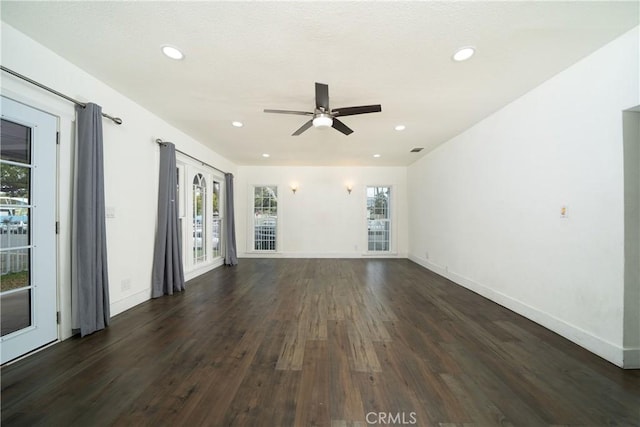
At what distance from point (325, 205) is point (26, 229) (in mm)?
5582

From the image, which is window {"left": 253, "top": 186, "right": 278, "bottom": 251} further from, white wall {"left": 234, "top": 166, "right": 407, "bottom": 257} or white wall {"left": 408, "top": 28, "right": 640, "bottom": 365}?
white wall {"left": 408, "top": 28, "right": 640, "bottom": 365}

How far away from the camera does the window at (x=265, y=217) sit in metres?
7.00

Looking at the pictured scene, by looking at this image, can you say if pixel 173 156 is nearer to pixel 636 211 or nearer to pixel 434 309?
pixel 434 309

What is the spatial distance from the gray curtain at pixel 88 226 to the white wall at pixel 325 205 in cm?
440

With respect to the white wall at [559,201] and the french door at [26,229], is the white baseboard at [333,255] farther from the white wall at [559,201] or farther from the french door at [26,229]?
the french door at [26,229]

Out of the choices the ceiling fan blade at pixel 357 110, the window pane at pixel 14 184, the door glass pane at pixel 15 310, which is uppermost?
the ceiling fan blade at pixel 357 110

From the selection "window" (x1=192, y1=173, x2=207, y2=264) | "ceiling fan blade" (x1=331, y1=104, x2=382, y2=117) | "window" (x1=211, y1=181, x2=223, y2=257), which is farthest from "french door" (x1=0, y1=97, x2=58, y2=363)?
"window" (x1=211, y1=181, x2=223, y2=257)

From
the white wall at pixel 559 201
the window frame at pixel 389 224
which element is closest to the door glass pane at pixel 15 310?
the white wall at pixel 559 201

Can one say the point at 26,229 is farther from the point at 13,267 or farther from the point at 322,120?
the point at 322,120

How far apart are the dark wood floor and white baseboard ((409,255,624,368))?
8 cm

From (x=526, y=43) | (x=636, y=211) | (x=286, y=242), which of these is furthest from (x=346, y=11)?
(x=286, y=242)

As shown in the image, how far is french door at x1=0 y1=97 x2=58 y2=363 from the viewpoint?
193 centimetres

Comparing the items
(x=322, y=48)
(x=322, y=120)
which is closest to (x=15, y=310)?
(x=322, y=120)

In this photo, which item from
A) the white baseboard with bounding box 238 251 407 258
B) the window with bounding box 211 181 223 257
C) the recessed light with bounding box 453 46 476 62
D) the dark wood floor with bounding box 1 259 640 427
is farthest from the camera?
the white baseboard with bounding box 238 251 407 258
